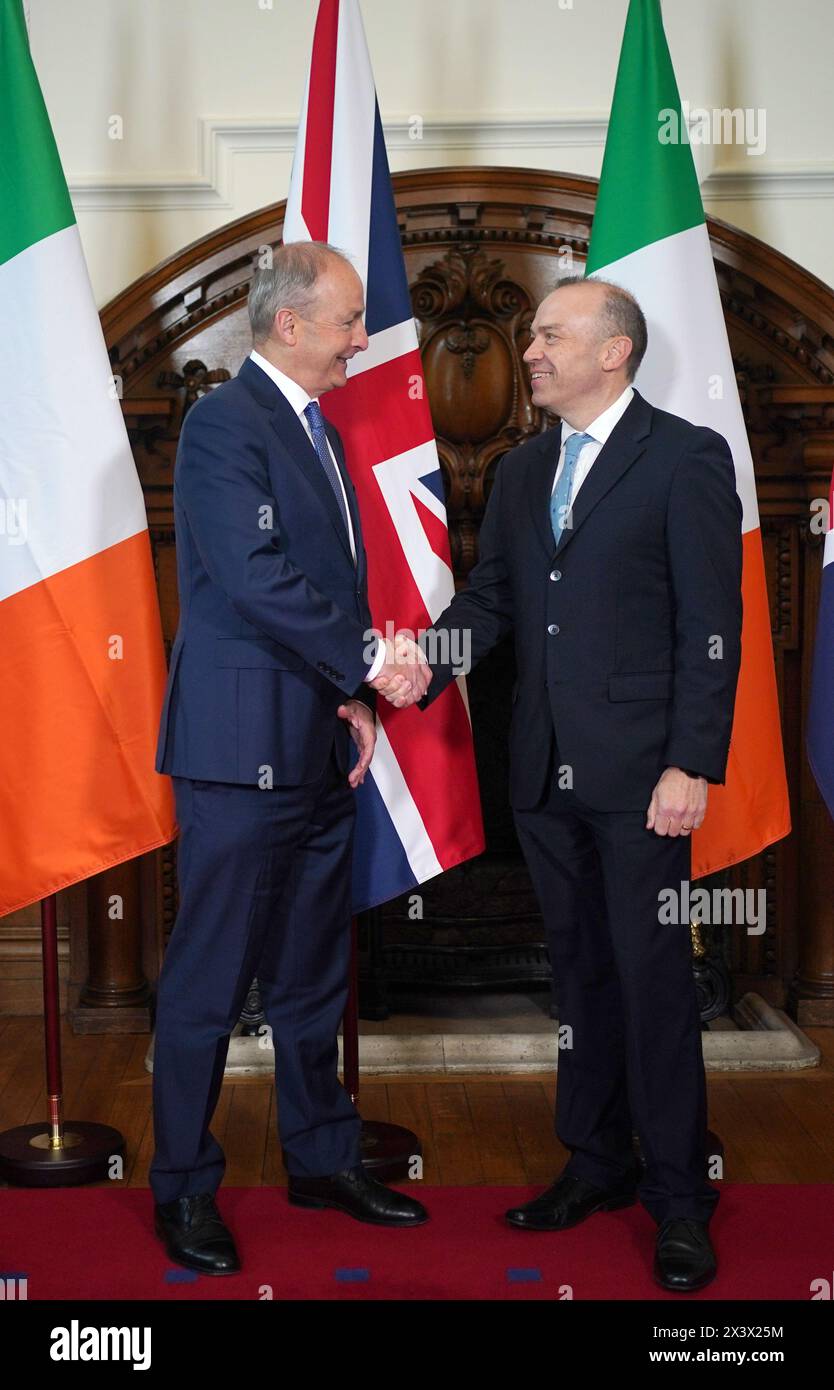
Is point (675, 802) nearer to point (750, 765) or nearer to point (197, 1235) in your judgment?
point (750, 765)

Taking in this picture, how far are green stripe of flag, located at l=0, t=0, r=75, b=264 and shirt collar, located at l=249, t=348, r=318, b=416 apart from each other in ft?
2.28

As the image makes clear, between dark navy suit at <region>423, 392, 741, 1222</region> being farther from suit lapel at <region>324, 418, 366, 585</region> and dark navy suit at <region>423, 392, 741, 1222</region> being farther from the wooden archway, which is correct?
the wooden archway

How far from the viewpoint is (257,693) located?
241 centimetres

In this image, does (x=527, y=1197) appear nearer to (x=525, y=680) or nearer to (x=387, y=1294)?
(x=387, y=1294)

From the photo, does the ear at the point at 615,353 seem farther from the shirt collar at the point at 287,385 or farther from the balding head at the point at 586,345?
the shirt collar at the point at 287,385

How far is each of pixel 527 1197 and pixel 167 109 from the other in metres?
2.90

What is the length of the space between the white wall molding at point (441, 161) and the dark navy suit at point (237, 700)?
1.57m

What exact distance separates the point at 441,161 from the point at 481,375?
0.58 meters

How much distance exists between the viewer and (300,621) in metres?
2.34

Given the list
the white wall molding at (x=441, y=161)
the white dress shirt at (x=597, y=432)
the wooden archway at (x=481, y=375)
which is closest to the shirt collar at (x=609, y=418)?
the white dress shirt at (x=597, y=432)

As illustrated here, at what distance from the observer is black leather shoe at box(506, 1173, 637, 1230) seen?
2.54m

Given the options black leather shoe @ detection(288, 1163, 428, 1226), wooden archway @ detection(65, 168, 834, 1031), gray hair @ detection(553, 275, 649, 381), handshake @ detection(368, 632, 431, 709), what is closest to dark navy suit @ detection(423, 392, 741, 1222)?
gray hair @ detection(553, 275, 649, 381)
